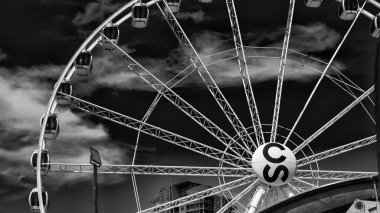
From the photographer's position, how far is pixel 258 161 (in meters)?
31.3

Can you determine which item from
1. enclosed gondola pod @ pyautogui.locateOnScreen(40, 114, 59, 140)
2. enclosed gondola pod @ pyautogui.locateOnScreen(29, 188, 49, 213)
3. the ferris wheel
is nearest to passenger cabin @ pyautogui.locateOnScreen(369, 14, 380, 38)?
the ferris wheel

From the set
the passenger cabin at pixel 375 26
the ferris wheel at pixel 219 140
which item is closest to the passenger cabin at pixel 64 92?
the ferris wheel at pixel 219 140

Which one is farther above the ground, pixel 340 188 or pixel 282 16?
pixel 282 16

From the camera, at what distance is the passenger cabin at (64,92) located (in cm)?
3425

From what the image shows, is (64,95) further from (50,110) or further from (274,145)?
(274,145)

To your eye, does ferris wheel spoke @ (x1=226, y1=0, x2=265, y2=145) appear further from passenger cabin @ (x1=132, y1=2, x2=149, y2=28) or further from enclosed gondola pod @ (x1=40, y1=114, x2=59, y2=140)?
enclosed gondola pod @ (x1=40, y1=114, x2=59, y2=140)

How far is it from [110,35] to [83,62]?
1978 mm

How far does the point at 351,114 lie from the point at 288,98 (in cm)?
561

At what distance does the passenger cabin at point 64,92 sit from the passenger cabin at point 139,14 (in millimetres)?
4745

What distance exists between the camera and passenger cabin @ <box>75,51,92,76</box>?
34688 millimetres

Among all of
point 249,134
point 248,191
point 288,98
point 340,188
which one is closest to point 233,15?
point 249,134

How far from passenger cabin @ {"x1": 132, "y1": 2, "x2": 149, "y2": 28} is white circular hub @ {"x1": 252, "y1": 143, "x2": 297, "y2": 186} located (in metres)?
9.54

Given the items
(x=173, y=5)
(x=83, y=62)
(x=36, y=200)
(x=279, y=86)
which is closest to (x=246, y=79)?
(x=279, y=86)

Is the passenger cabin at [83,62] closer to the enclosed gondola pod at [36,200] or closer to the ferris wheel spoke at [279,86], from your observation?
the enclosed gondola pod at [36,200]
